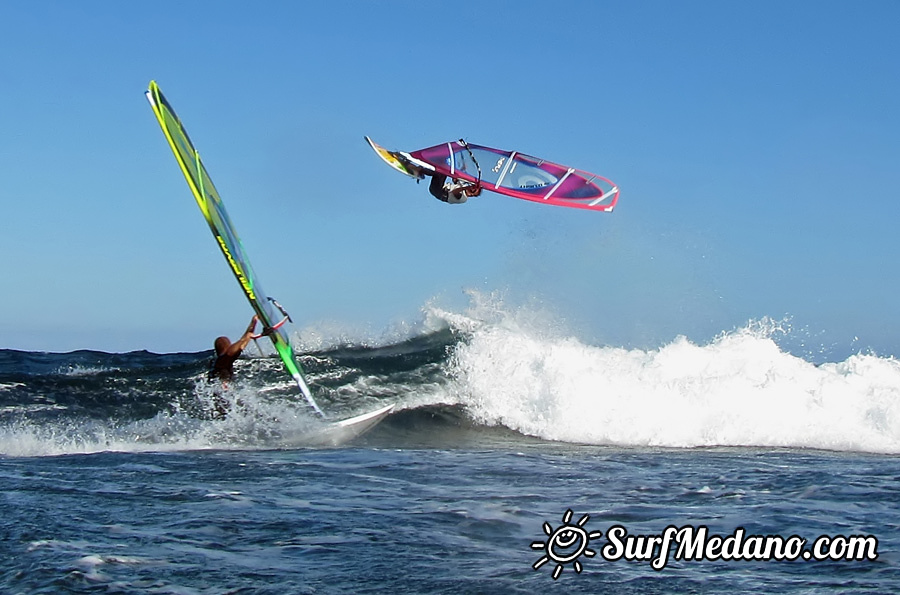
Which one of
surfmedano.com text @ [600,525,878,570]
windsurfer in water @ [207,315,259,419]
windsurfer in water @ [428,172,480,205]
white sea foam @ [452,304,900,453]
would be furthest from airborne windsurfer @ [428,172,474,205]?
surfmedano.com text @ [600,525,878,570]

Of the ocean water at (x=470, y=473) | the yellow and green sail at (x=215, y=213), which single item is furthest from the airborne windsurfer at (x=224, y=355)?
the ocean water at (x=470, y=473)

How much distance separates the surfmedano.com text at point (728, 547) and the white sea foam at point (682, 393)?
213 inches

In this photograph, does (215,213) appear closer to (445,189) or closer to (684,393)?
(445,189)

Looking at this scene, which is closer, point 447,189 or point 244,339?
point 244,339

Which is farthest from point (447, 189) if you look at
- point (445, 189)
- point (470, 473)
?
point (470, 473)

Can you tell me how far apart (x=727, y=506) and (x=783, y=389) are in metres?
6.63

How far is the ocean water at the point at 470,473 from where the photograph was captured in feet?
14.5

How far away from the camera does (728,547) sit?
16.1 feet

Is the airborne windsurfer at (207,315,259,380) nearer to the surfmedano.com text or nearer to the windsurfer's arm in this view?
the windsurfer's arm

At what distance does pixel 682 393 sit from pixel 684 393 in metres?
0.03

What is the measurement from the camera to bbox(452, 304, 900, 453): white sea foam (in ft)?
35.8

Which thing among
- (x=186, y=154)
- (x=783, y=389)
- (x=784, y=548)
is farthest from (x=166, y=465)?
(x=783, y=389)

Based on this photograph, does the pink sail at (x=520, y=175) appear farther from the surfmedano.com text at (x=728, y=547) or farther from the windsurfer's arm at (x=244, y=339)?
the surfmedano.com text at (x=728, y=547)

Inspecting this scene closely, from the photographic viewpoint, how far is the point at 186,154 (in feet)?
24.4
